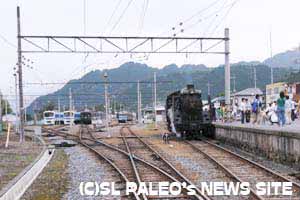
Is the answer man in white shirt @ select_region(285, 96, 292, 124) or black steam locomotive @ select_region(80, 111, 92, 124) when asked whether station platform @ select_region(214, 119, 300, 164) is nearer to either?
man in white shirt @ select_region(285, 96, 292, 124)

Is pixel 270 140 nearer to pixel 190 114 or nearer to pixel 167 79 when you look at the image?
pixel 190 114

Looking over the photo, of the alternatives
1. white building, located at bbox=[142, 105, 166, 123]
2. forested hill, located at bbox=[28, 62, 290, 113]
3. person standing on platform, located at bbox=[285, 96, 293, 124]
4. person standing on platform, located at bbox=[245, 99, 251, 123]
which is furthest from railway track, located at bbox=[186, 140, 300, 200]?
forested hill, located at bbox=[28, 62, 290, 113]

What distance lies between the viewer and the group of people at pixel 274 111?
2361 cm

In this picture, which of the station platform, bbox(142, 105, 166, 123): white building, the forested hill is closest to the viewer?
the station platform

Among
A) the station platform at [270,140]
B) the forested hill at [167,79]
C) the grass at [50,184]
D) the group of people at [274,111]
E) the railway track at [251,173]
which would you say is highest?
the forested hill at [167,79]

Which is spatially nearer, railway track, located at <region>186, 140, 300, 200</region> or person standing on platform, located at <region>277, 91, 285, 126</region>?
railway track, located at <region>186, 140, 300, 200</region>

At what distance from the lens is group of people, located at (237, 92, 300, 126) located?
930 inches

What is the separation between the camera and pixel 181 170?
703 inches

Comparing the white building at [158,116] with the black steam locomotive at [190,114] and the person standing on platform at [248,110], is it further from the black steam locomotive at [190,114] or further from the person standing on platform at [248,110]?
the person standing on platform at [248,110]

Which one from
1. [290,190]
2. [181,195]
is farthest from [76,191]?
[290,190]

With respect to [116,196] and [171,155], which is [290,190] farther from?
[171,155]

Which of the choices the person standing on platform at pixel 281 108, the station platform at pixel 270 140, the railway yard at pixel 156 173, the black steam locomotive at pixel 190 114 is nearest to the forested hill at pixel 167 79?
the black steam locomotive at pixel 190 114

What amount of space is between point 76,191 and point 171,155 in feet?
33.9

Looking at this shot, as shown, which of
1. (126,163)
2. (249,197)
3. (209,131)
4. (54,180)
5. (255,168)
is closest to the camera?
(249,197)
